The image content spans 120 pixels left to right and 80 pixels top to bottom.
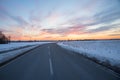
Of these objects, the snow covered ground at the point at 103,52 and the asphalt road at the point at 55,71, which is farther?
the snow covered ground at the point at 103,52

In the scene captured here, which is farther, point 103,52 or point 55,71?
point 103,52

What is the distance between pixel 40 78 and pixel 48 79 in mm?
503

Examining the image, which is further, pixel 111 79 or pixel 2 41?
pixel 2 41

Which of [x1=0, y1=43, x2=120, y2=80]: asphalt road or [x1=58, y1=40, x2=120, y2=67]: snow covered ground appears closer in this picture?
[x1=0, y1=43, x2=120, y2=80]: asphalt road

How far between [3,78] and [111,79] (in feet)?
17.4

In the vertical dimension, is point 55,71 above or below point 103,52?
above

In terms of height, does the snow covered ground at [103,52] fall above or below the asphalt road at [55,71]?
below

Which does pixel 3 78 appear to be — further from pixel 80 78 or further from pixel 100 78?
pixel 100 78

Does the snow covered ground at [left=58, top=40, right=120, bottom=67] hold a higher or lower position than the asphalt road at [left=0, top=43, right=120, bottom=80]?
lower

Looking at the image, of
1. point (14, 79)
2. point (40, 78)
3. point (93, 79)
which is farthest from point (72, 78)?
point (14, 79)

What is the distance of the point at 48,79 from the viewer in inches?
310

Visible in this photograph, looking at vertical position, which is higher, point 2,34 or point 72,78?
point 2,34

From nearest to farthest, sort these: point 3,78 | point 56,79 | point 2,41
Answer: point 56,79 < point 3,78 < point 2,41

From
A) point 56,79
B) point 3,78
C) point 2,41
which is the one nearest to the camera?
point 56,79
